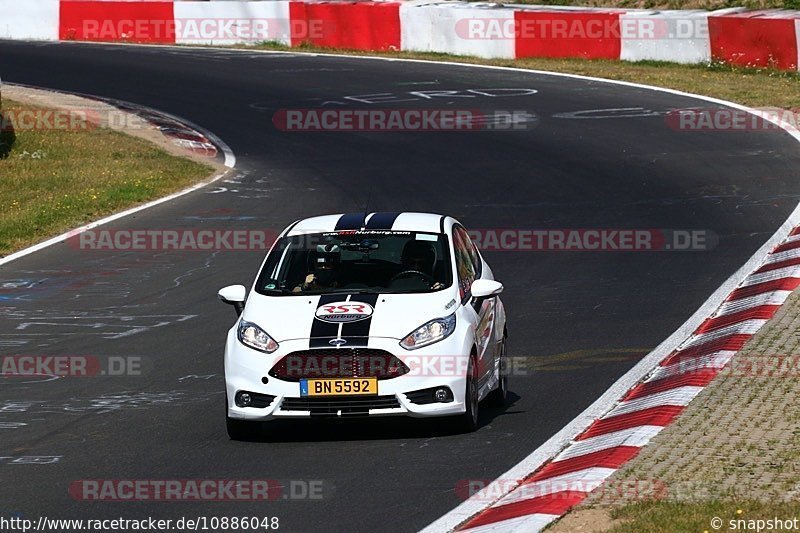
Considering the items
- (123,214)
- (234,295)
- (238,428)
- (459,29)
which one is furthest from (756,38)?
(238,428)

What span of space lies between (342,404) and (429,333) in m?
0.78

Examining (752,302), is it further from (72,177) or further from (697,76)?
(697,76)

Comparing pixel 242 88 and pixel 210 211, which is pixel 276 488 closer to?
pixel 210 211

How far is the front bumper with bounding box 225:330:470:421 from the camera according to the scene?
998 cm

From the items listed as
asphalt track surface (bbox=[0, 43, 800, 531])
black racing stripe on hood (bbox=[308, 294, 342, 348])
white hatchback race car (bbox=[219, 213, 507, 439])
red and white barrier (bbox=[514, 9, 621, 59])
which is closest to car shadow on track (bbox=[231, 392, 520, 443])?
asphalt track surface (bbox=[0, 43, 800, 531])

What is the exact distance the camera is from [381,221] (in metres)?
11.5

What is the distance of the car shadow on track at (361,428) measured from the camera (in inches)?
405

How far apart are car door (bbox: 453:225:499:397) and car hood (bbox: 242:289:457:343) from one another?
0.27m

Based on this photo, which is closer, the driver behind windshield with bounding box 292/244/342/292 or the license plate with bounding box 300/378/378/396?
the license plate with bounding box 300/378/378/396

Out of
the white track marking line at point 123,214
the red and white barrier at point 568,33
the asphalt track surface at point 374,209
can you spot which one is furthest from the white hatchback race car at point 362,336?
the red and white barrier at point 568,33

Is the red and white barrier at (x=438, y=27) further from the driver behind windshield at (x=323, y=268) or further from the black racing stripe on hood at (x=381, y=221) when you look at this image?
the driver behind windshield at (x=323, y=268)

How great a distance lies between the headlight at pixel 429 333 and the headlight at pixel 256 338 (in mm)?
901

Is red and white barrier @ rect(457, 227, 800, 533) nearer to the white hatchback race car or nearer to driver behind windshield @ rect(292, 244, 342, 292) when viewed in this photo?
the white hatchback race car

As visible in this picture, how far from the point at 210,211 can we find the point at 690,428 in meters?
12.4
